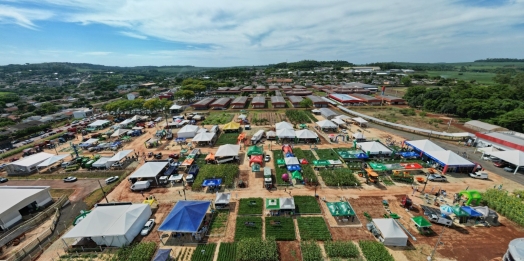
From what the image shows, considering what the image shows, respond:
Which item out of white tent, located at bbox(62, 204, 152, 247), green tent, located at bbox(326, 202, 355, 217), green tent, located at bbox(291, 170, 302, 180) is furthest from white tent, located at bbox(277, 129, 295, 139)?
white tent, located at bbox(62, 204, 152, 247)

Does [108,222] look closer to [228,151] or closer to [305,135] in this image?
[228,151]

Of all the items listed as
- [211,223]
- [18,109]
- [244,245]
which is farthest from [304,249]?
[18,109]

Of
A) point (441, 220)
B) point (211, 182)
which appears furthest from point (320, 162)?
point (211, 182)

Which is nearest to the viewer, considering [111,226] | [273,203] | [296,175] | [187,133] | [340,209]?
[111,226]

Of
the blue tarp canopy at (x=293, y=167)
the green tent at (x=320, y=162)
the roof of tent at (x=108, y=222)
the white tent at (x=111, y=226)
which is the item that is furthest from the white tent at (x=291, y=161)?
the white tent at (x=111, y=226)

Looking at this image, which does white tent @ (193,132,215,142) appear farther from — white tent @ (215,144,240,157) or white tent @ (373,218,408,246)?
white tent @ (373,218,408,246)
